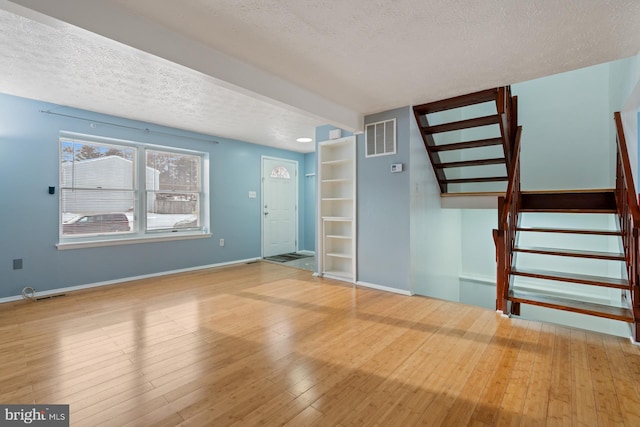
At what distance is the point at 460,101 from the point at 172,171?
447cm

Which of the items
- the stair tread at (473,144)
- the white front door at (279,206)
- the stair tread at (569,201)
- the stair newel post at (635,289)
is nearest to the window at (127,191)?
the white front door at (279,206)

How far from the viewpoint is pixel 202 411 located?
1587mm

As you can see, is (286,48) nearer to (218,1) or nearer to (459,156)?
(218,1)

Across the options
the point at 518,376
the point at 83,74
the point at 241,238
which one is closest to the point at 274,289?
the point at 241,238

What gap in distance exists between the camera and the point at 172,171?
4953mm

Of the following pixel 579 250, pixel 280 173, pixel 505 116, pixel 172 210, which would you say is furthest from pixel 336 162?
pixel 579 250

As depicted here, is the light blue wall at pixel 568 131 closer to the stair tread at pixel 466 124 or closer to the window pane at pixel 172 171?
the stair tread at pixel 466 124

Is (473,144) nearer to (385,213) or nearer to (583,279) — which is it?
(385,213)

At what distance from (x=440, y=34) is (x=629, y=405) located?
2595 mm

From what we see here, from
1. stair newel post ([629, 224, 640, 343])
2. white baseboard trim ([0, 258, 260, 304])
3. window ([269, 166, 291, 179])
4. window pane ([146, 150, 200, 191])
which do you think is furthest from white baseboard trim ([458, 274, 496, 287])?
window pane ([146, 150, 200, 191])

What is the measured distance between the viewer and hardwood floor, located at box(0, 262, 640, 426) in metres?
1.59

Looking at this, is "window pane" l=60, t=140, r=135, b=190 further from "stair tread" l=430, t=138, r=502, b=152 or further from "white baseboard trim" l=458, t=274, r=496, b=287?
"white baseboard trim" l=458, t=274, r=496, b=287

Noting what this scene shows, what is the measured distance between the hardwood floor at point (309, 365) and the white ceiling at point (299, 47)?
219 centimetres

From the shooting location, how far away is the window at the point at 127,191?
3934 mm
